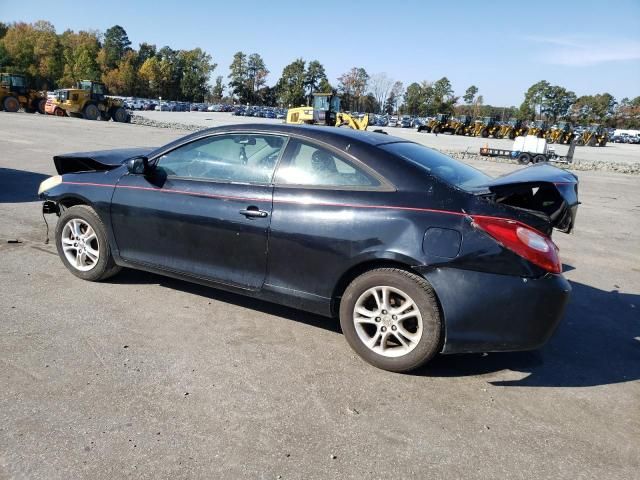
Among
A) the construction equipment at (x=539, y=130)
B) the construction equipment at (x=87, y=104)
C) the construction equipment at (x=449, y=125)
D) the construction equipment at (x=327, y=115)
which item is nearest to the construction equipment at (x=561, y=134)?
the construction equipment at (x=539, y=130)

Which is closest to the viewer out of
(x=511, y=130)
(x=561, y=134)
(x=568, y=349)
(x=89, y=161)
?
(x=568, y=349)

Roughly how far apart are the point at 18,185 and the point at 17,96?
109 feet

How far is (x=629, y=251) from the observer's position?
23.4 ft

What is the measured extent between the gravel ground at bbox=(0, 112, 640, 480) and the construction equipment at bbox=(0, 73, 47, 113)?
37.3m

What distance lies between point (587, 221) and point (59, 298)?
894cm

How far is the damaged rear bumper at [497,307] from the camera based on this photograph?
295 cm

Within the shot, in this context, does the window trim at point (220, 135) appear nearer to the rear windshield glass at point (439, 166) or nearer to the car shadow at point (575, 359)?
the rear windshield glass at point (439, 166)

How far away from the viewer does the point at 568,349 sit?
3.78 metres

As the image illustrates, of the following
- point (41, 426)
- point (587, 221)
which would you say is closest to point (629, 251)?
point (587, 221)

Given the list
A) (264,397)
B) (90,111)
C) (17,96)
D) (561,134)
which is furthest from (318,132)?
(561,134)

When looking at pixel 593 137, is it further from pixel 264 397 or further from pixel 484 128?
pixel 264 397

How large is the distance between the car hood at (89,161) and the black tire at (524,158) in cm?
2242

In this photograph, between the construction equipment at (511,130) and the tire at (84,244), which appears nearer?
the tire at (84,244)

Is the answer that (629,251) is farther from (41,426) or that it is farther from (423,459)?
(41,426)
